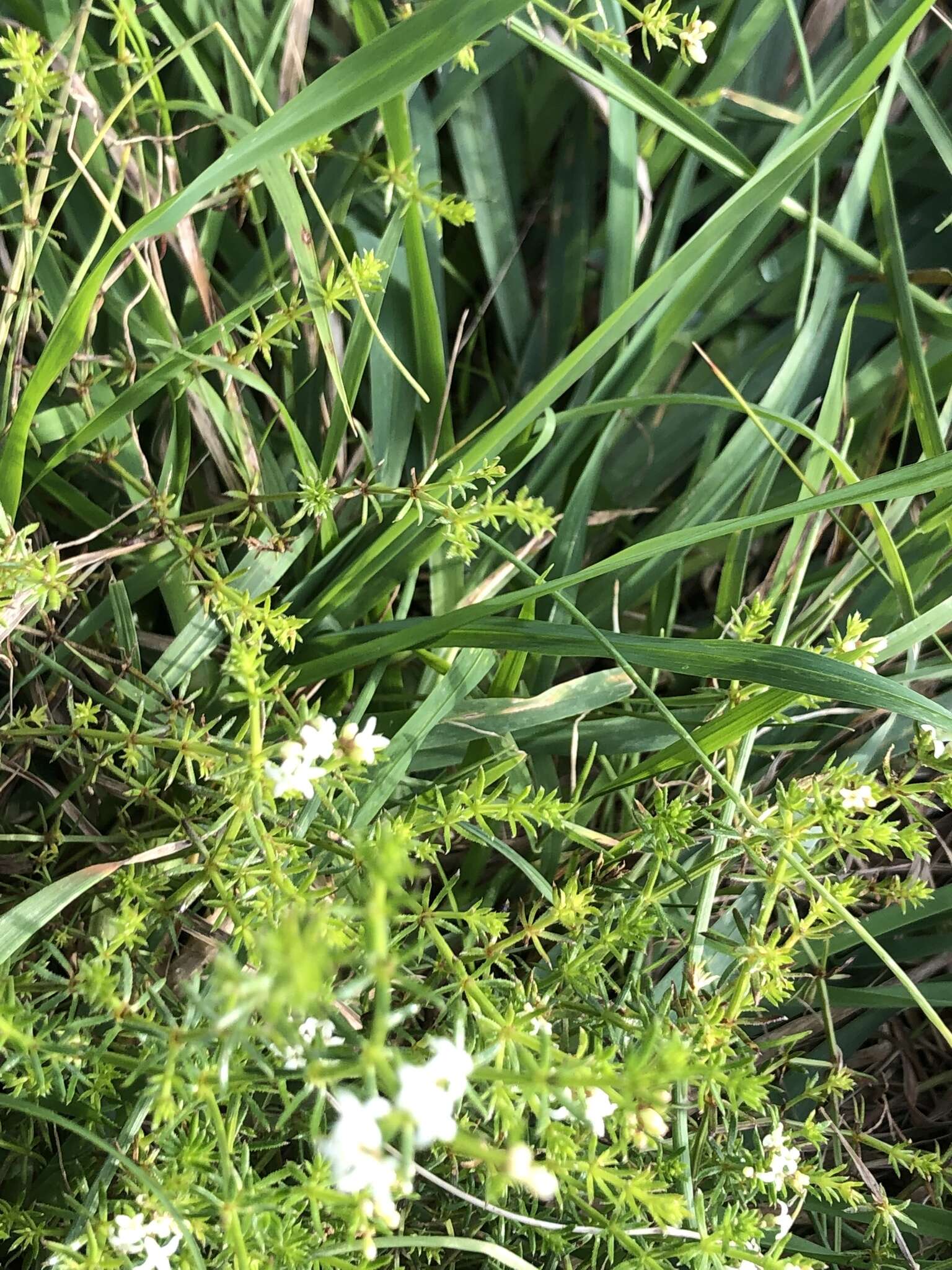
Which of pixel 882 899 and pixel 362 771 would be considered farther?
pixel 882 899

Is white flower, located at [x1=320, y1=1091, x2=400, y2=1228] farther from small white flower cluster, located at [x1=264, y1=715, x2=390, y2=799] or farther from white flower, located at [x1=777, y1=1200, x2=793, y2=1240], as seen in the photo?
white flower, located at [x1=777, y1=1200, x2=793, y2=1240]

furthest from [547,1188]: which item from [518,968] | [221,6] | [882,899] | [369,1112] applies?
[221,6]

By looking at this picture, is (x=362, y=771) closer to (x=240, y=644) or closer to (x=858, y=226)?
(x=240, y=644)

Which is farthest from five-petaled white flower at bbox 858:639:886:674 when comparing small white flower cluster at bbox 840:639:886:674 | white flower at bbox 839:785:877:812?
white flower at bbox 839:785:877:812

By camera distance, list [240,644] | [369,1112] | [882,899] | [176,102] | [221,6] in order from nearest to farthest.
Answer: [369,1112], [240,644], [176,102], [221,6], [882,899]

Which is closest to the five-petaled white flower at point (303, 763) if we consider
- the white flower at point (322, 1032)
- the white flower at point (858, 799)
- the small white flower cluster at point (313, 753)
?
the small white flower cluster at point (313, 753)

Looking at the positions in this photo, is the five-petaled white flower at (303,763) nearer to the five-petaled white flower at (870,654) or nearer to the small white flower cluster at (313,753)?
the small white flower cluster at (313,753)
